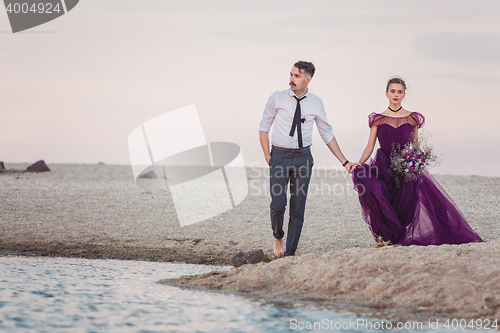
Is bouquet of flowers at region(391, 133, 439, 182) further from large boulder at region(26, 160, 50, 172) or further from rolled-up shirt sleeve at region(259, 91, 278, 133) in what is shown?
large boulder at region(26, 160, 50, 172)

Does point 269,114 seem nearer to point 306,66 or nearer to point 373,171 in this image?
point 306,66

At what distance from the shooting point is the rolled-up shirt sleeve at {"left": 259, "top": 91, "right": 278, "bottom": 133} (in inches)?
258

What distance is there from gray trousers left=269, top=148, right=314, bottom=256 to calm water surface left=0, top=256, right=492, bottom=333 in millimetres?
1646

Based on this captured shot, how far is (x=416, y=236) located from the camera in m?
6.53

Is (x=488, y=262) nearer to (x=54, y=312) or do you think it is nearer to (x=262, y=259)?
(x=262, y=259)

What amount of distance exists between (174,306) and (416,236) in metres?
3.31

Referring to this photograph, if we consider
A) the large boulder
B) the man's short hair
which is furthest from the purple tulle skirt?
the large boulder

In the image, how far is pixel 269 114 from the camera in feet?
21.6

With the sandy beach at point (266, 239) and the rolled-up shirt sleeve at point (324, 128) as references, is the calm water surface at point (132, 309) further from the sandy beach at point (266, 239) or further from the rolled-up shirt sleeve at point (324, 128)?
the rolled-up shirt sleeve at point (324, 128)

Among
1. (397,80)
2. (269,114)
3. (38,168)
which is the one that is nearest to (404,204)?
(397,80)

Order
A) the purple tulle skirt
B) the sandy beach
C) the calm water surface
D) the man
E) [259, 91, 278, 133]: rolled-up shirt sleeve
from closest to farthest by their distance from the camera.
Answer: the calm water surface, the sandy beach, the purple tulle skirt, the man, [259, 91, 278, 133]: rolled-up shirt sleeve

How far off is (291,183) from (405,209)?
1488 millimetres

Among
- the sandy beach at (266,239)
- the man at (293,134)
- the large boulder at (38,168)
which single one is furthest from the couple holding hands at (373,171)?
the large boulder at (38,168)

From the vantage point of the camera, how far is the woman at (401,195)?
6.47 m
